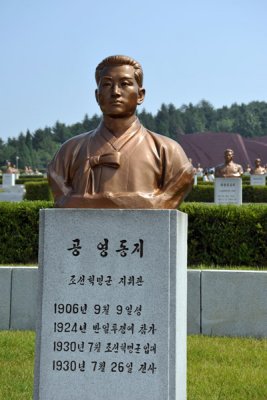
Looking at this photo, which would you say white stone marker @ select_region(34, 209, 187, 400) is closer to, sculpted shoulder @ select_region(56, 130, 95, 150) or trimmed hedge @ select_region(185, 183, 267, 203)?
sculpted shoulder @ select_region(56, 130, 95, 150)

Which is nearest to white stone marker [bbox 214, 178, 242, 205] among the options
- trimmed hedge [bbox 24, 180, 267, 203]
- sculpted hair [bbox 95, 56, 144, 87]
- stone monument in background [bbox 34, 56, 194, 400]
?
trimmed hedge [bbox 24, 180, 267, 203]

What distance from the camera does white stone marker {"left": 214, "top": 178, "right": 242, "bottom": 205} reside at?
19.2 meters

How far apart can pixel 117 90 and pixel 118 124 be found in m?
0.25

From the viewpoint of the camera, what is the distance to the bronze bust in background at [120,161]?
171 inches

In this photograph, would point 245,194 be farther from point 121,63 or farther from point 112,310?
point 112,310

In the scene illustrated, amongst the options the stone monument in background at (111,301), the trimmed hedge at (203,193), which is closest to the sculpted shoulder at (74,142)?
the stone monument in background at (111,301)

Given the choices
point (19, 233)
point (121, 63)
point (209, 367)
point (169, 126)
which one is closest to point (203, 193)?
point (19, 233)

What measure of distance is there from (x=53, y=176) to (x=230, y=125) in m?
114

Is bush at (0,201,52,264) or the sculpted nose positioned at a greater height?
the sculpted nose

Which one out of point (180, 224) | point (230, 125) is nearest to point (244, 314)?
point (180, 224)

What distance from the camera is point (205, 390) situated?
5.26 meters

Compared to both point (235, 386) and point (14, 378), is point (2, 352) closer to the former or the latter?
point (14, 378)

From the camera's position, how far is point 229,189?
19.3 metres

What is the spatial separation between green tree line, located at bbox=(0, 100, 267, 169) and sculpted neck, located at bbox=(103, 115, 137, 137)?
3602 inches
